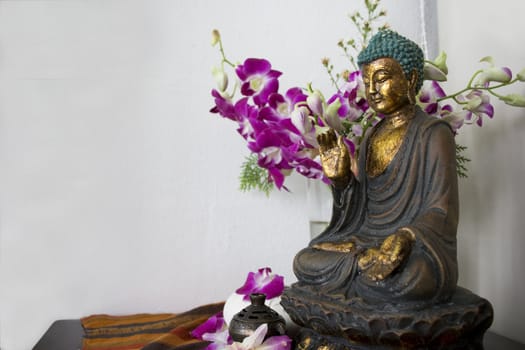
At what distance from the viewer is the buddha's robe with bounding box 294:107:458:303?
75 cm

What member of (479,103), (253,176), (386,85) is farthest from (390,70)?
(253,176)

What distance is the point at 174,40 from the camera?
137cm

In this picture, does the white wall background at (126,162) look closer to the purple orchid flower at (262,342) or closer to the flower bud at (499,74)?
the flower bud at (499,74)

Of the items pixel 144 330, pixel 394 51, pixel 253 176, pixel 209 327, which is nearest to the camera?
pixel 394 51

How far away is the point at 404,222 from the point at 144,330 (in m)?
0.61

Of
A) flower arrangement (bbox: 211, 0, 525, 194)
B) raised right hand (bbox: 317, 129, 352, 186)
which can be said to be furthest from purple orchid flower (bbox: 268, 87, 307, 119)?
raised right hand (bbox: 317, 129, 352, 186)

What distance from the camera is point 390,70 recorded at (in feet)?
2.82

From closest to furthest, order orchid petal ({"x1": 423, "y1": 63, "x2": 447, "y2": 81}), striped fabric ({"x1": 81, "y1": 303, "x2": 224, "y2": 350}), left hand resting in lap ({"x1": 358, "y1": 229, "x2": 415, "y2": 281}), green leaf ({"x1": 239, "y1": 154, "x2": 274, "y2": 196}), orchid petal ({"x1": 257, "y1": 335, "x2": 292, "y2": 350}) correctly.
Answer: left hand resting in lap ({"x1": 358, "y1": 229, "x2": 415, "y2": 281}) → orchid petal ({"x1": 257, "y1": 335, "x2": 292, "y2": 350}) → orchid petal ({"x1": 423, "y1": 63, "x2": 447, "y2": 81}) → striped fabric ({"x1": 81, "y1": 303, "x2": 224, "y2": 350}) → green leaf ({"x1": 239, "y1": 154, "x2": 274, "y2": 196})

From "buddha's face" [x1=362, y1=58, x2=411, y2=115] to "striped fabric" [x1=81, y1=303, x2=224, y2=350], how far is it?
19.5 inches

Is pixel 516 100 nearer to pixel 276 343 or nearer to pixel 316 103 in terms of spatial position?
pixel 316 103

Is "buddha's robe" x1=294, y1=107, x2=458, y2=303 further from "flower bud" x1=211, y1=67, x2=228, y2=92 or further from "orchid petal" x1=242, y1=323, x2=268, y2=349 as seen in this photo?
"flower bud" x1=211, y1=67, x2=228, y2=92

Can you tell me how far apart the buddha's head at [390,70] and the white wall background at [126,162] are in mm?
497

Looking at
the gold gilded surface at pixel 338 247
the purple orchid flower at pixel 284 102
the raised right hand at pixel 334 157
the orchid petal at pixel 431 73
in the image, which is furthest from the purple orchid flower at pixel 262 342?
the orchid petal at pixel 431 73

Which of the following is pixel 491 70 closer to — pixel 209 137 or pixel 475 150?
pixel 475 150
